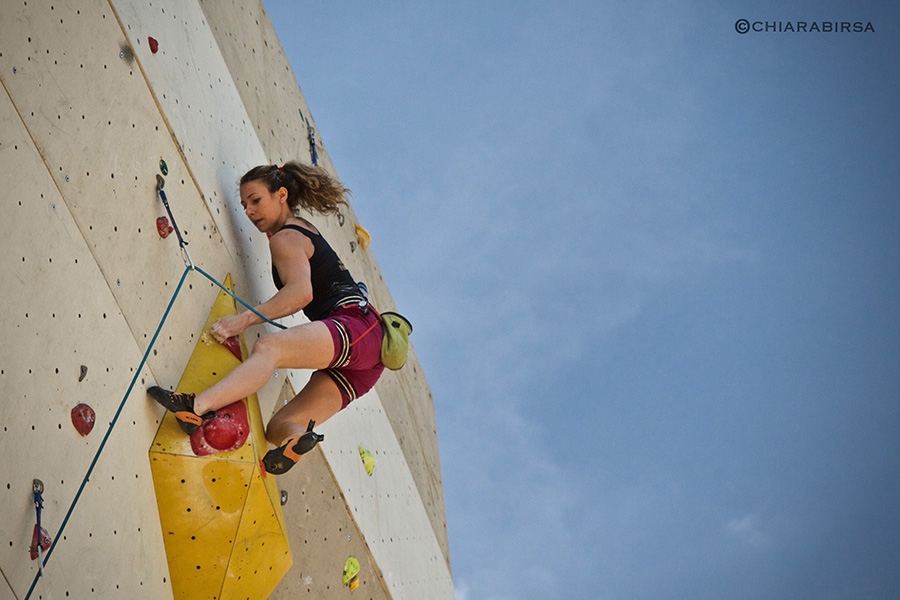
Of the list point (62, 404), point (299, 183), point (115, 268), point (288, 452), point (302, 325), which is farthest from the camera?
point (299, 183)

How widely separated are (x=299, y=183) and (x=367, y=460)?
1.10 m

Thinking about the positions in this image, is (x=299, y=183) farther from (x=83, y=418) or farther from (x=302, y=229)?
(x=83, y=418)

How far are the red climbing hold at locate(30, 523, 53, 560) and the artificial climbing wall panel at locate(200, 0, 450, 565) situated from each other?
5.01ft

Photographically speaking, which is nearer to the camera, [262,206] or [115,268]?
[115,268]

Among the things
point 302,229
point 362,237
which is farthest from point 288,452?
point 362,237

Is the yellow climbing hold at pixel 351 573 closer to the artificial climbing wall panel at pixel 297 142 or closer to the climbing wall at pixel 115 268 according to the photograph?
the climbing wall at pixel 115 268

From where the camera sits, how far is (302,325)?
A: 2189mm

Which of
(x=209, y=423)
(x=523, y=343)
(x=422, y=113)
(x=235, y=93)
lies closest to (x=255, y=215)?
(x=235, y=93)

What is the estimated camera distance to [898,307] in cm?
1170

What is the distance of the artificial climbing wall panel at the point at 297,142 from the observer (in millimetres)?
2855

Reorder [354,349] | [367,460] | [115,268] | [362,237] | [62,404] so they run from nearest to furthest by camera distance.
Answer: [62,404], [115,268], [354,349], [367,460], [362,237]

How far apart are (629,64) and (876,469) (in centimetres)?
594

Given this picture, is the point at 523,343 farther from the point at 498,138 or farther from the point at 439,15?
the point at 439,15

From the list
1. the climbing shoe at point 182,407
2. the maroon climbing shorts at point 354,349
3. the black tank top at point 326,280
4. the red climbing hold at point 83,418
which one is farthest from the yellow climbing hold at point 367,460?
the red climbing hold at point 83,418
